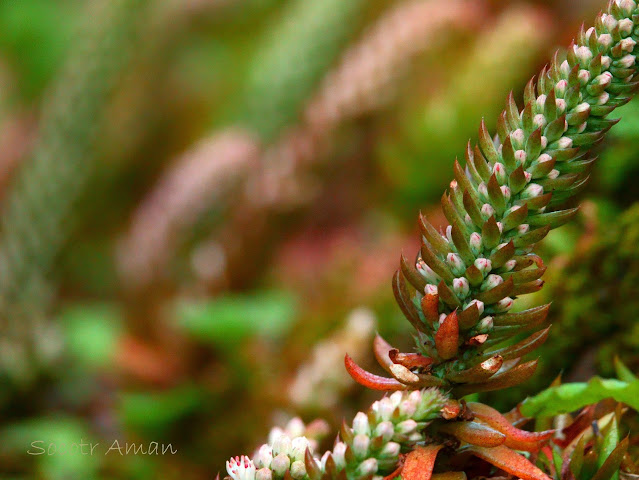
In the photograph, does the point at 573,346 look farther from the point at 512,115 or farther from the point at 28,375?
the point at 28,375

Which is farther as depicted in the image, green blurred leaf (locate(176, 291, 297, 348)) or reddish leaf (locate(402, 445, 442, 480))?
green blurred leaf (locate(176, 291, 297, 348))

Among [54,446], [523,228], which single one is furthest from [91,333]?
[523,228]

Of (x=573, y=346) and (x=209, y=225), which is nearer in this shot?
(x=573, y=346)

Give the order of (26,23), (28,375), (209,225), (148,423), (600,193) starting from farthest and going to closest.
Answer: (26,23) → (209,225) → (28,375) → (148,423) → (600,193)

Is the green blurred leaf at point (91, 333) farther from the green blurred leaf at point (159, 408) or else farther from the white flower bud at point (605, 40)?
the white flower bud at point (605, 40)

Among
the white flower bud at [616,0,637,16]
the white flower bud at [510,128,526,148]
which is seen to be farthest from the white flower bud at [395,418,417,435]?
the white flower bud at [616,0,637,16]

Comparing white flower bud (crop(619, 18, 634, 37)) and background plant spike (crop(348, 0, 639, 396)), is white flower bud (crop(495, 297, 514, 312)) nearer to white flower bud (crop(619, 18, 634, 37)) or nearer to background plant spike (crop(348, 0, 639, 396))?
background plant spike (crop(348, 0, 639, 396))

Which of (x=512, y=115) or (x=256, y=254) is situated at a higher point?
(x=256, y=254)

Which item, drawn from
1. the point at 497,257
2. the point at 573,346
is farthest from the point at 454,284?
the point at 573,346
